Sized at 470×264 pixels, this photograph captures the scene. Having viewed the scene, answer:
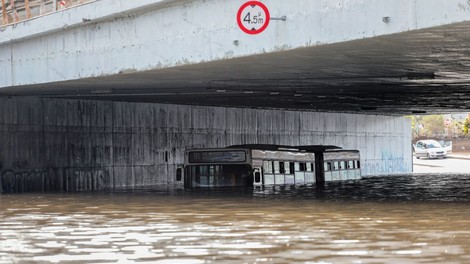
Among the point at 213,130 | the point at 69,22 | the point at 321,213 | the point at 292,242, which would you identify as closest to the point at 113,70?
the point at 69,22

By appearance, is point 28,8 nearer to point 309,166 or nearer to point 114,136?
point 114,136

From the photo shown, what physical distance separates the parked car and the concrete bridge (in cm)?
4104

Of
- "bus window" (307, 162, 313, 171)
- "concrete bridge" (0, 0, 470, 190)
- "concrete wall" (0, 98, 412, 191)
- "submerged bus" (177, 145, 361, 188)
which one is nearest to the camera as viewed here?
"concrete bridge" (0, 0, 470, 190)

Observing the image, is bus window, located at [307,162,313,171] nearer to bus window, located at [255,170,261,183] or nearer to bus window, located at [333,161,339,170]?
bus window, located at [333,161,339,170]

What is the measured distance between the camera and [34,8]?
1235 inches

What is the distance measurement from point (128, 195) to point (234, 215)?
1205 centimetres

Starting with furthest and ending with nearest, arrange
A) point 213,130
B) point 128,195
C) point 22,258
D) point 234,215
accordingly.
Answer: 1. point 213,130
2. point 128,195
3. point 234,215
4. point 22,258

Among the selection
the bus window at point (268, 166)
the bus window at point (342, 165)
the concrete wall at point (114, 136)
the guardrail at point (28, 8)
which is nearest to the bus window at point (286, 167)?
the bus window at point (268, 166)

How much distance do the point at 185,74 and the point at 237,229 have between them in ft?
34.8

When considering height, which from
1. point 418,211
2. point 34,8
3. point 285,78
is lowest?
point 418,211

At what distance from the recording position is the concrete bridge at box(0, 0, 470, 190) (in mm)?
21266

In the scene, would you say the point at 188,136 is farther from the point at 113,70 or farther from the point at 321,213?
the point at 321,213

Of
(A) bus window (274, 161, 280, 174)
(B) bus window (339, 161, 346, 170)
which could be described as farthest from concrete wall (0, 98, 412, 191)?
(A) bus window (274, 161, 280, 174)

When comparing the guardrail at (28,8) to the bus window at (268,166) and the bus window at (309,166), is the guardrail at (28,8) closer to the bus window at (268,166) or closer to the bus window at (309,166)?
A: the bus window at (268,166)
